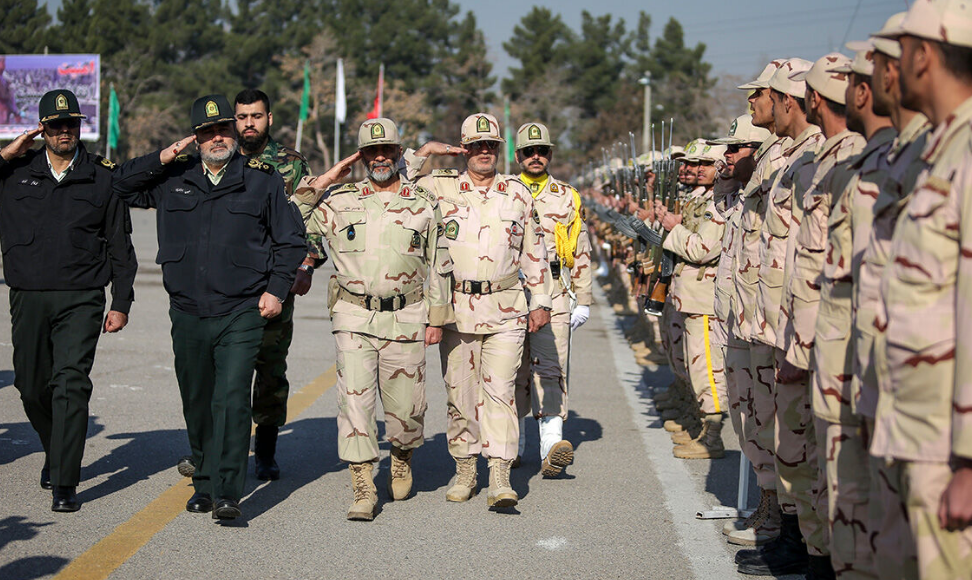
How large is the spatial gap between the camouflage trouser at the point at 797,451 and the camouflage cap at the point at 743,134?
7.24ft

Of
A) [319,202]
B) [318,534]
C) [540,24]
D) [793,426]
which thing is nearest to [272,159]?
[319,202]

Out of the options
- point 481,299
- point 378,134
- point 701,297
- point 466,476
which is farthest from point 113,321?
point 701,297

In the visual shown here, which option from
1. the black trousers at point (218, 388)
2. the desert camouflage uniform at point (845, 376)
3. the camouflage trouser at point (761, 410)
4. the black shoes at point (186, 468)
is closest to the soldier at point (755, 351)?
the camouflage trouser at point (761, 410)

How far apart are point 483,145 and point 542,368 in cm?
171

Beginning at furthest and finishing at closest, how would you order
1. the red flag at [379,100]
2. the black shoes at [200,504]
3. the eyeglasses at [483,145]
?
the red flag at [379,100]
the eyeglasses at [483,145]
the black shoes at [200,504]

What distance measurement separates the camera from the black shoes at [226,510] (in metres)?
6.23

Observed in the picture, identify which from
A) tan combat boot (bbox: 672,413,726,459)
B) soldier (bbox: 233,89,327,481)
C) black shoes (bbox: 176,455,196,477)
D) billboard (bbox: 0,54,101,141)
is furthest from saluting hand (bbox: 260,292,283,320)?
billboard (bbox: 0,54,101,141)

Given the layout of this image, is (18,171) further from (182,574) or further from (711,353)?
(711,353)

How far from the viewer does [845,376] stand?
4367 millimetres

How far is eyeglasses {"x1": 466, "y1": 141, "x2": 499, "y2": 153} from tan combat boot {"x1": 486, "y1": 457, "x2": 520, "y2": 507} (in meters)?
1.80

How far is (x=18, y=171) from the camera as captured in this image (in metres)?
6.82

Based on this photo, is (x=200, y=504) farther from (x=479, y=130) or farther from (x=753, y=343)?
(x=753, y=343)

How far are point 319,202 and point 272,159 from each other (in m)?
0.96

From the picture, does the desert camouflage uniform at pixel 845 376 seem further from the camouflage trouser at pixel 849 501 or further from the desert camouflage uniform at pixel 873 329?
the desert camouflage uniform at pixel 873 329
